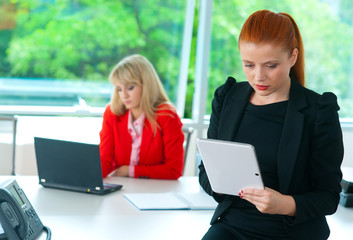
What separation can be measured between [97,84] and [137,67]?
166 centimetres

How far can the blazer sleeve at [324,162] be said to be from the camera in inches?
61.9

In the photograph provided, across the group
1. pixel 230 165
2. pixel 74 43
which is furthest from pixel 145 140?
pixel 74 43

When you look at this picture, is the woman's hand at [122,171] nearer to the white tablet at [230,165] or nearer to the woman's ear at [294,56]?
the white tablet at [230,165]

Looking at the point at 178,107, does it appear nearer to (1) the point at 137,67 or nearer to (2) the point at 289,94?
(1) the point at 137,67

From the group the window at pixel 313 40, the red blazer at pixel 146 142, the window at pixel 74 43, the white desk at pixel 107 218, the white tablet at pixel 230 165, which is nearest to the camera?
the white tablet at pixel 230 165

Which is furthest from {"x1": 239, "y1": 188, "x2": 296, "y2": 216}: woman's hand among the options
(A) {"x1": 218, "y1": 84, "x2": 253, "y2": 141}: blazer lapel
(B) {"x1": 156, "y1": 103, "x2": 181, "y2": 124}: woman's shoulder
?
(B) {"x1": 156, "y1": 103, "x2": 181, "y2": 124}: woman's shoulder

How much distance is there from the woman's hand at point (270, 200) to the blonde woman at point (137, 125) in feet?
4.57

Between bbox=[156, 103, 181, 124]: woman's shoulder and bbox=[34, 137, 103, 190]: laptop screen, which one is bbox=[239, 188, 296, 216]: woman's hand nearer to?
bbox=[34, 137, 103, 190]: laptop screen

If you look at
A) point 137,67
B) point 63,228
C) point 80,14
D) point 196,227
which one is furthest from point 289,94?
point 80,14

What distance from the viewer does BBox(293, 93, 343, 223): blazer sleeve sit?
1573mm

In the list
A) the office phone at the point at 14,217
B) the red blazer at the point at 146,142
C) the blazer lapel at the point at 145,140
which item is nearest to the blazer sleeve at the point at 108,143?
the red blazer at the point at 146,142

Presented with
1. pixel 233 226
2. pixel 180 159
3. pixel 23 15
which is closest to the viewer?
pixel 233 226

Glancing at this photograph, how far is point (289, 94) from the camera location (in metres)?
1.65

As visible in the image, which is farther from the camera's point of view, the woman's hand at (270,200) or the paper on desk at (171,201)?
the paper on desk at (171,201)
